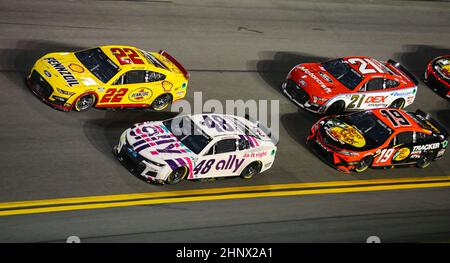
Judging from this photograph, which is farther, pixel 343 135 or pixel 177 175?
pixel 343 135

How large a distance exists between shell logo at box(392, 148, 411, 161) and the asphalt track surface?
0.50 m

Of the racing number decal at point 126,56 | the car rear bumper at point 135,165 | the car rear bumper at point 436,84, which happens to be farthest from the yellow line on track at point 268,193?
the car rear bumper at point 436,84

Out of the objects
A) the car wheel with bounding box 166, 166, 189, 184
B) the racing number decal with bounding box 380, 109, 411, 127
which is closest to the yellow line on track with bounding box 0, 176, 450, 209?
the car wheel with bounding box 166, 166, 189, 184

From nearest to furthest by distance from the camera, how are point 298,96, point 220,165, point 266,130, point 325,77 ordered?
1. point 220,165
2. point 266,130
3. point 298,96
4. point 325,77

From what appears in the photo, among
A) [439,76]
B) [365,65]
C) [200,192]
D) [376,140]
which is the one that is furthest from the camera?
[439,76]

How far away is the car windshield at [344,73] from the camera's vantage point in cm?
2103

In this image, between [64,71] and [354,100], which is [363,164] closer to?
[354,100]

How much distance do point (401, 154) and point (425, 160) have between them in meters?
1.06

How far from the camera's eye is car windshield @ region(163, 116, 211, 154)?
16688 mm

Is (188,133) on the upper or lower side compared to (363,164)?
upper

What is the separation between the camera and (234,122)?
17922 millimetres

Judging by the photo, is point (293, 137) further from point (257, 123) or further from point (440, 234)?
point (440, 234)

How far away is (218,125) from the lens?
17.4m

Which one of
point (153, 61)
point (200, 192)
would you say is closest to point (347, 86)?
point (153, 61)
